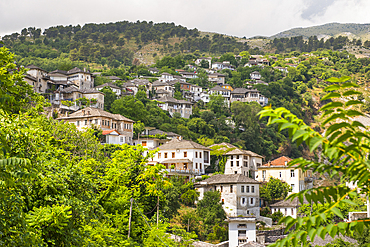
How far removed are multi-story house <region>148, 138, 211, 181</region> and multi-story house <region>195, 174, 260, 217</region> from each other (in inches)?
183

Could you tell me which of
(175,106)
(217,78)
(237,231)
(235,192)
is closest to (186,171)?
(235,192)

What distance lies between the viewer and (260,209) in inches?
2325

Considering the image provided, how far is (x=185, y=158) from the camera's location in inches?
2447

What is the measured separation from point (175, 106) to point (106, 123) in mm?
36249

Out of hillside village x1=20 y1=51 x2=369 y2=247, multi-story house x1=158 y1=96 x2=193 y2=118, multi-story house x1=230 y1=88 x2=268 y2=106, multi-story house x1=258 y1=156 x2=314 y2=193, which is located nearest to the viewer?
hillside village x1=20 y1=51 x2=369 y2=247

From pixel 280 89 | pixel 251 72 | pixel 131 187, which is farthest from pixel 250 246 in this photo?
pixel 251 72

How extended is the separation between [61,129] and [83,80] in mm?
55052

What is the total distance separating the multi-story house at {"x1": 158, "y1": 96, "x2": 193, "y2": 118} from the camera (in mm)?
98269

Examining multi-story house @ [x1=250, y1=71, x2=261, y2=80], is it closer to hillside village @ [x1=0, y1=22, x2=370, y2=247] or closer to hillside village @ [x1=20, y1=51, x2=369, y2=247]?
hillside village @ [x1=0, y1=22, x2=370, y2=247]

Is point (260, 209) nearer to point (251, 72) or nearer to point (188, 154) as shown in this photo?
point (188, 154)

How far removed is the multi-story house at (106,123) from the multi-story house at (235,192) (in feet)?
53.2

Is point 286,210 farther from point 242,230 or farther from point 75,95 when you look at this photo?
point 75,95

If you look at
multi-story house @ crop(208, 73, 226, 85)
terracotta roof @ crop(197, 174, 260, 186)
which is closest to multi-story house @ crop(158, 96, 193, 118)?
multi-story house @ crop(208, 73, 226, 85)

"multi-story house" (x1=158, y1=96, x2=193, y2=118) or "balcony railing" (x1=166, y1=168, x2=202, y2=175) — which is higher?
"multi-story house" (x1=158, y1=96, x2=193, y2=118)
